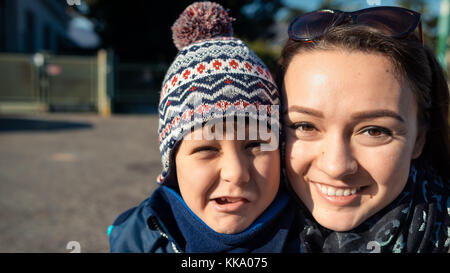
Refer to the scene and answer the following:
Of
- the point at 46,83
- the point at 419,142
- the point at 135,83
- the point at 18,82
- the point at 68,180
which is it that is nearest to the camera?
the point at 419,142

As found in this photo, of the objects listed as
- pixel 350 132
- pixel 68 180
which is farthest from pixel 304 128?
pixel 68 180

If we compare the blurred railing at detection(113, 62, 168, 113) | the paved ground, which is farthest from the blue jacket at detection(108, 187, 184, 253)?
the blurred railing at detection(113, 62, 168, 113)

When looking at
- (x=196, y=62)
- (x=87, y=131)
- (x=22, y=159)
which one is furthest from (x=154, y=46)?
(x=196, y=62)

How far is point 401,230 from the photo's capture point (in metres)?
1.47

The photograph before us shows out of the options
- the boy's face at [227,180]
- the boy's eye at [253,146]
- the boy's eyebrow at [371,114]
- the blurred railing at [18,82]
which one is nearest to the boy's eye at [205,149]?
the boy's face at [227,180]

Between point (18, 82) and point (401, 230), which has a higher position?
point (18, 82)

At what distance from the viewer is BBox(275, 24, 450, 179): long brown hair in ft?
4.73

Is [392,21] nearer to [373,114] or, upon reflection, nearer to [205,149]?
[373,114]

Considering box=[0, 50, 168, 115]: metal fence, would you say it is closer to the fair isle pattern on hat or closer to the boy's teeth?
the fair isle pattern on hat

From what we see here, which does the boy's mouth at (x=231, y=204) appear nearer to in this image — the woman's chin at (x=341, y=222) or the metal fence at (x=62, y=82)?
the woman's chin at (x=341, y=222)

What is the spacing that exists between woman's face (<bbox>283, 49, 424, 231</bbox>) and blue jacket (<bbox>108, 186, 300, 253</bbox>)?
143mm

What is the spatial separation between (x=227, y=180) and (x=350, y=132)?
0.48 meters

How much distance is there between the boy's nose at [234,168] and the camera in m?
1.41
